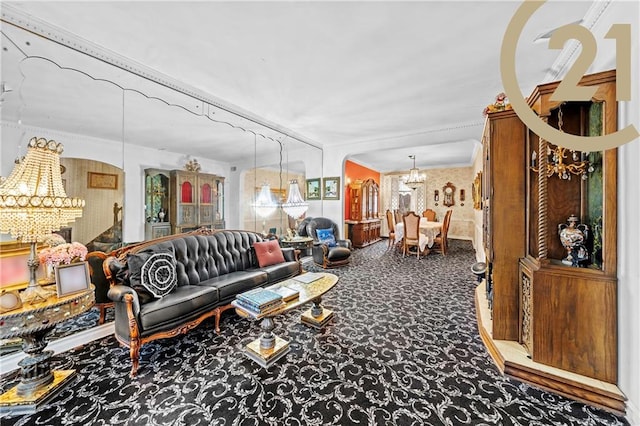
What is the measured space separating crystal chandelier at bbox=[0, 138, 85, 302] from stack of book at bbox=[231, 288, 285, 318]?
1352mm

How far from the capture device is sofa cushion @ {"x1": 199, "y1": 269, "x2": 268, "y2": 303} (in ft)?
8.93

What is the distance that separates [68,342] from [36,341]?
26.5 inches

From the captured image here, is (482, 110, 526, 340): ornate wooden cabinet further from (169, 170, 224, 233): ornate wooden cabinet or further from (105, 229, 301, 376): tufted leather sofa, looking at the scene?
(169, 170, 224, 233): ornate wooden cabinet

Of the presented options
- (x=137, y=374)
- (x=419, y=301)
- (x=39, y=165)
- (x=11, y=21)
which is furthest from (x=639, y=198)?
(x=11, y=21)

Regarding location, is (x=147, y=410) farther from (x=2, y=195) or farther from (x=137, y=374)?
(x=2, y=195)

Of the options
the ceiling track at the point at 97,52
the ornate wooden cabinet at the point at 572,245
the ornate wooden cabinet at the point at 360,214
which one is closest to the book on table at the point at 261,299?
the ornate wooden cabinet at the point at 572,245

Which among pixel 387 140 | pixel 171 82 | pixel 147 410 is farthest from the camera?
pixel 387 140

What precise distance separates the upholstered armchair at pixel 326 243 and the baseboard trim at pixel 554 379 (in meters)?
3.21

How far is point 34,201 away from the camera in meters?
1.54

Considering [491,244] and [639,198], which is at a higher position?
[639,198]

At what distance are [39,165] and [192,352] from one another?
6.25 feet

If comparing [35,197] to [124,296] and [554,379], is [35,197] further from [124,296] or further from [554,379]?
[554,379]

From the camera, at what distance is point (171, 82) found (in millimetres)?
2818
